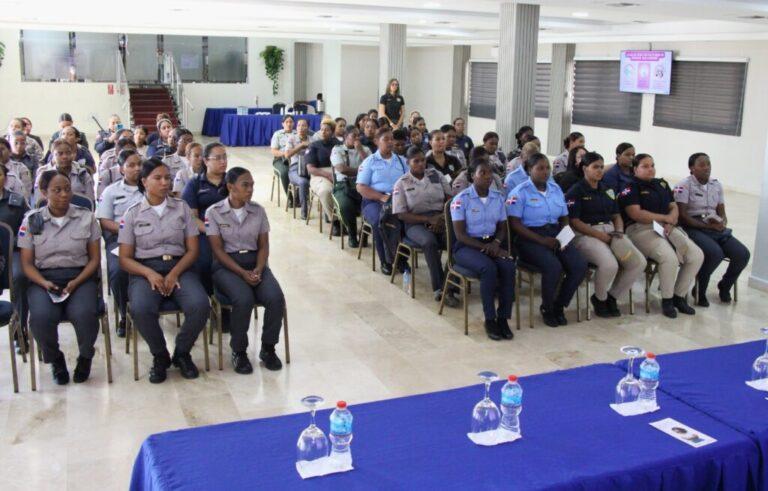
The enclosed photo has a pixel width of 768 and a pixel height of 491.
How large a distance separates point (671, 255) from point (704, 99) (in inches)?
374

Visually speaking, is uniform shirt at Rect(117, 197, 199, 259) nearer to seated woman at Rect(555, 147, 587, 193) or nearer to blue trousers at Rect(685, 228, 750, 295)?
seated woman at Rect(555, 147, 587, 193)

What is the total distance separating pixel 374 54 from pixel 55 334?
833 inches

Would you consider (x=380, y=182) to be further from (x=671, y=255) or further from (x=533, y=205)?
(x=671, y=255)

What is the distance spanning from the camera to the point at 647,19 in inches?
525

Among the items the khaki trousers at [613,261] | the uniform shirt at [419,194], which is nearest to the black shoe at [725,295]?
the khaki trousers at [613,261]

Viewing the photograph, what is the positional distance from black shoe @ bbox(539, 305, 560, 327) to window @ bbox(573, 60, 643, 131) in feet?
37.4

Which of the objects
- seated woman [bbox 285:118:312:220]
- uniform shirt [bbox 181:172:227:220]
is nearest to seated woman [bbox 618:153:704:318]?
uniform shirt [bbox 181:172:227:220]

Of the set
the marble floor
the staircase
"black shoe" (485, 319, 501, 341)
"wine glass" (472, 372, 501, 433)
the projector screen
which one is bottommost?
the marble floor

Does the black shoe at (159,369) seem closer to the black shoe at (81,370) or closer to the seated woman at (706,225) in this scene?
the black shoe at (81,370)

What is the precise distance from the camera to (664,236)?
6629 mm

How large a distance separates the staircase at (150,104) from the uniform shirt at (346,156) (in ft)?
43.8

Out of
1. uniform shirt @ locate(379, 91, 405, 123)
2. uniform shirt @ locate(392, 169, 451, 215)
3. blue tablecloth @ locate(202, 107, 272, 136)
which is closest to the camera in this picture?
uniform shirt @ locate(392, 169, 451, 215)

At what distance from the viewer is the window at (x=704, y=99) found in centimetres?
1415

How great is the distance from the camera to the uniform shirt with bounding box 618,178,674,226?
22.1 feet
